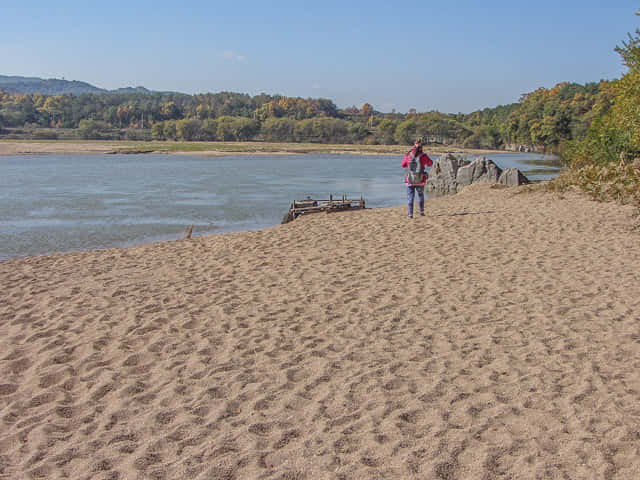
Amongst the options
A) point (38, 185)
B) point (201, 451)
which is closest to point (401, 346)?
point (201, 451)

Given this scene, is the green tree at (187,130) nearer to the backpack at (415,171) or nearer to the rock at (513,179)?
the rock at (513,179)

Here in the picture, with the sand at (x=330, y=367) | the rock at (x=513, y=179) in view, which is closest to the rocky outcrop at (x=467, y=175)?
the rock at (x=513, y=179)

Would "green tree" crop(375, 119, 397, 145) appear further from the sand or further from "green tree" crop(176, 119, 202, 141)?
the sand

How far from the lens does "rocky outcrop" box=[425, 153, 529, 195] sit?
81.3ft

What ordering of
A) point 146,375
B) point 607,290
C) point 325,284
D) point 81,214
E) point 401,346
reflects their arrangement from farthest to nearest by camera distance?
point 81,214, point 325,284, point 607,290, point 401,346, point 146,375

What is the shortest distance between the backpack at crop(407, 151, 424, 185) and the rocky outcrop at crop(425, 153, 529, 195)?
1185cm

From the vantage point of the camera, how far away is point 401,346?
5395 mm

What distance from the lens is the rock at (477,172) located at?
2647cm

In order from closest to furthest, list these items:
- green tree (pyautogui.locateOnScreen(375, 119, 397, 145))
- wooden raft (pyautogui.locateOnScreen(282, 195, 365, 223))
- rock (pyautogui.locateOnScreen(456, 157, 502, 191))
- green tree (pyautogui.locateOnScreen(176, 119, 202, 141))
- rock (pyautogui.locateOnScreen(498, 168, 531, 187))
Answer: wooden raft (pyautogui.locateOnScreen(282, 195, 365, 223)), rock (pyautogui.locateOnScreen(498, 168, 531, 187)), rock (pyautogui.locateOnScreen(456, 157, 502, 191)), green tree (pyautogui.locateOnScreen(176, 119, 202, 141)), green tree (pyautogui.locateOnScreen(375, 119, 397, 145))

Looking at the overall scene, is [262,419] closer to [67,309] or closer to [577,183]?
[67,309]

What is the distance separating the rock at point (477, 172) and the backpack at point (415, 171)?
14.3 metres

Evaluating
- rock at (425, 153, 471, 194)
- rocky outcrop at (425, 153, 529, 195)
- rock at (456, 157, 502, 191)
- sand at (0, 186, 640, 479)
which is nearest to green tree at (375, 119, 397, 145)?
rock at (425, 153, 471, 194)

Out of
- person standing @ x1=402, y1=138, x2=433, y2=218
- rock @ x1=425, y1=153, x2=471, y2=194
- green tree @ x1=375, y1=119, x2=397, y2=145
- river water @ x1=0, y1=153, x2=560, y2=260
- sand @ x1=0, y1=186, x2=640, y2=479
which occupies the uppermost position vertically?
green tree @ x1=375, y1=119, x2=397, y2=145

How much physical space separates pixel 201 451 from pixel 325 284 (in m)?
4.26
